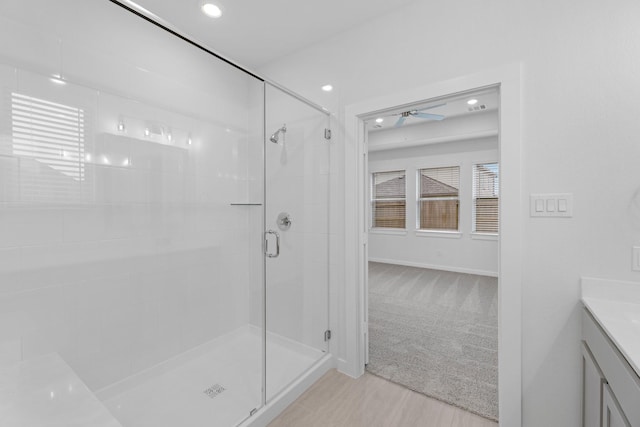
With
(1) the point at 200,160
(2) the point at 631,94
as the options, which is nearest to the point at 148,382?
(1) the point at 200,160

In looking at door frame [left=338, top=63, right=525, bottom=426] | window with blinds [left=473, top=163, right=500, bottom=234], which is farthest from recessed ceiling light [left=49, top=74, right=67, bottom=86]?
window with blinds [left=473, top=163, right=500, bottom=234]

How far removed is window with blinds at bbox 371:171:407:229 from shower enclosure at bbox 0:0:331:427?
4.25 meters

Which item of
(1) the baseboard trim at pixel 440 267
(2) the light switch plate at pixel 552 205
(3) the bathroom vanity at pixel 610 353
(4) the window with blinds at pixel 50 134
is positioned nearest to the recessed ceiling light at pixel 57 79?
(4) the window with blinds at pixel 50 134

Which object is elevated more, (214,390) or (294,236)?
(294,236)

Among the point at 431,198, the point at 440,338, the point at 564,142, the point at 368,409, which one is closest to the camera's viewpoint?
the point at 564,142

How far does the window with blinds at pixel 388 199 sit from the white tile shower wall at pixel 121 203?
433 centimetres

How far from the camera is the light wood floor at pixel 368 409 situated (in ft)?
5.70

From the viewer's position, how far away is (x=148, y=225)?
2.09m

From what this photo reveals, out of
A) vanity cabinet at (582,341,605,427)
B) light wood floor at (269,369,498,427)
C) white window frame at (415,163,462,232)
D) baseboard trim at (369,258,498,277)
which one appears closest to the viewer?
vanity cabinet at (582,341,605,427)

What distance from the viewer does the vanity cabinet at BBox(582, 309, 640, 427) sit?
917 millimetres

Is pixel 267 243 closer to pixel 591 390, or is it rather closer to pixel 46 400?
pixel 46 400

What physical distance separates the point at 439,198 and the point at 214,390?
16.8 feet

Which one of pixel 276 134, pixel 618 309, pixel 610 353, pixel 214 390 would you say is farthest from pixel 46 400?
pixel 618 309

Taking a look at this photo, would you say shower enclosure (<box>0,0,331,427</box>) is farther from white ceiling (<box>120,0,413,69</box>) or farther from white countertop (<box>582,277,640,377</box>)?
white countertop (<box>582,277,640,377</box>)
